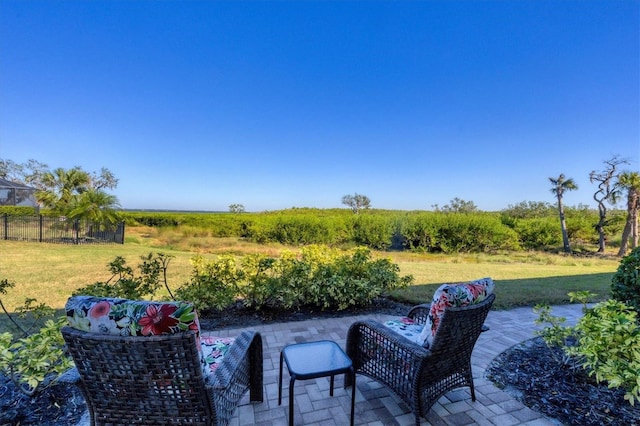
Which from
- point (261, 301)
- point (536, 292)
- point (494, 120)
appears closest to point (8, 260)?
point (261, 301)

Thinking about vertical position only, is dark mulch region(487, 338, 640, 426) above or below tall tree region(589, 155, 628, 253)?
below

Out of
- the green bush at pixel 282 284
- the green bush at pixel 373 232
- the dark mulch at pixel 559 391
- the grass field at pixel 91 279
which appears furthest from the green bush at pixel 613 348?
the green bush at pixel 373 232

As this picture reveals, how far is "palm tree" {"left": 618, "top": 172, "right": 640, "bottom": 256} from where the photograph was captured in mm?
15102

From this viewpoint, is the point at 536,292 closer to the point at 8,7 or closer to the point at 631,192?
the point at 8,7

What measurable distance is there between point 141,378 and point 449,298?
1596 mm

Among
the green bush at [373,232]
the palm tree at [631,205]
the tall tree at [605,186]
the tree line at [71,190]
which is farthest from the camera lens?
the green bush at [373,232]

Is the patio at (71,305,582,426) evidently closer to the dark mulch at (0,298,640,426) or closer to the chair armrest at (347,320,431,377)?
the dark mulch at (0,298,640,426)

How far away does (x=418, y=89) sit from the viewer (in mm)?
9484

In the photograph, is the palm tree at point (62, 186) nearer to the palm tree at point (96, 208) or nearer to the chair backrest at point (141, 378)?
the palm tree at point (96, 208)

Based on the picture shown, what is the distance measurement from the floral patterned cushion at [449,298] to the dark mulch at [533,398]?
3.55 feet

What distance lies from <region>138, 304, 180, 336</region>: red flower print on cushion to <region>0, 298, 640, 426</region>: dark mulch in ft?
4.54

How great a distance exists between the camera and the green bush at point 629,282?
8.73 feet

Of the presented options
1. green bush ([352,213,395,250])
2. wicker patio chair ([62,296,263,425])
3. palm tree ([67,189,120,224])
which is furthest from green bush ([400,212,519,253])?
wicker patio chair ([62,296,263,425])

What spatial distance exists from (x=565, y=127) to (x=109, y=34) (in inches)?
525
